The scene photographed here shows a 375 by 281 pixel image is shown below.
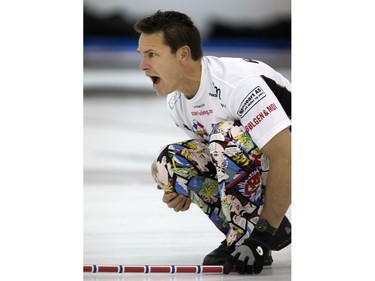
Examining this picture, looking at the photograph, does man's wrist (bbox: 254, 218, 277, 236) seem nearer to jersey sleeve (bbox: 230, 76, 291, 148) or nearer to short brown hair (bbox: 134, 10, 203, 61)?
jersey sleeve (bbox: 230, 76, 291, 148)

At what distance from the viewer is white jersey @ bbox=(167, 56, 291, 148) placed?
3893 mm

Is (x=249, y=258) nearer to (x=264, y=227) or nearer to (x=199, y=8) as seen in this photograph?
(x=264, y=227)

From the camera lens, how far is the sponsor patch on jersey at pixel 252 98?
12.8 feet

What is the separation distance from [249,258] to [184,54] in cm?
47

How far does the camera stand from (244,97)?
391 centimetres

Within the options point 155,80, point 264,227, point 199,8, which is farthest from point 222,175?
point 199,8

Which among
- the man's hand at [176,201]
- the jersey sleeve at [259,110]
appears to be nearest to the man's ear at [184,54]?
the jersey sleeve at [259,110]

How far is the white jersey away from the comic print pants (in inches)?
1.4

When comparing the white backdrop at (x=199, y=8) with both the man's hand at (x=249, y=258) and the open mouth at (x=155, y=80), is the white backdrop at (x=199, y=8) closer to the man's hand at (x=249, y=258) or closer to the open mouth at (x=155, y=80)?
the open mouth at (x=155, y=80)

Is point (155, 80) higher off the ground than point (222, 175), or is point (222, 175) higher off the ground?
point (155, 80)
